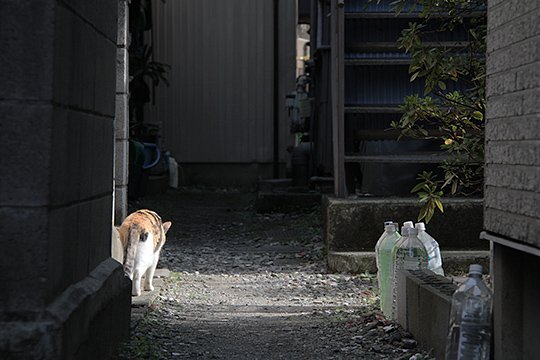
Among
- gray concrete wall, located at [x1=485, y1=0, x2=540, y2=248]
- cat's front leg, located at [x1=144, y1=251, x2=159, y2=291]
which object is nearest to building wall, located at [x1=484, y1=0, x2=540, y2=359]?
gray concrete wall, located at [x1=485, y1=0, x2=540, y2=248]

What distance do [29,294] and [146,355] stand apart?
167 cm

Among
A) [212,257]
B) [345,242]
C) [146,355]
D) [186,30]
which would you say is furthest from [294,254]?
[186,30]

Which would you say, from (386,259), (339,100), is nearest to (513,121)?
(386,259)

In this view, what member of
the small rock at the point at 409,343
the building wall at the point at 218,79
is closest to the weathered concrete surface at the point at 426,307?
the small rock at the point at 409,343

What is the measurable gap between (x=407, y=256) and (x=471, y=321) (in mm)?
1746

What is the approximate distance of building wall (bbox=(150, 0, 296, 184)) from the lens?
19266 millimetres

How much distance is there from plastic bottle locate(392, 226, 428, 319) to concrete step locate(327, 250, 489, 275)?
2125mm

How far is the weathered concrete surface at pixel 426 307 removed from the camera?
4.75m

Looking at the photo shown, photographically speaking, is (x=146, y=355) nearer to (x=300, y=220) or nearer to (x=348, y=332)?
(x=348, y=332)

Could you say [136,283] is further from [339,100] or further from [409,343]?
[339,100]

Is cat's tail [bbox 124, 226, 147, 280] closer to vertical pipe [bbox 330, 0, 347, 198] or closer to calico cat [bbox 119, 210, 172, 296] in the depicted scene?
calico cat [bbox 119, 210, 172, 296]

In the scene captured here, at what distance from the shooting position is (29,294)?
3613 mm

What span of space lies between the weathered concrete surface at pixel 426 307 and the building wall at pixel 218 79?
44.4 feet

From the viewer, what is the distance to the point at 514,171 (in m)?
→ 3.89
